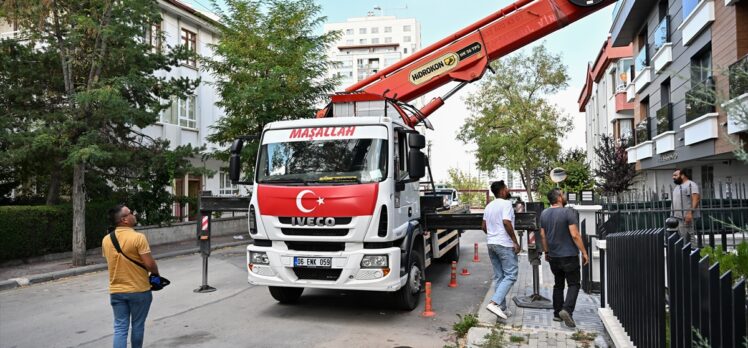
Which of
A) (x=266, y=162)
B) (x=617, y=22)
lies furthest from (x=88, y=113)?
(x=617, y=22)

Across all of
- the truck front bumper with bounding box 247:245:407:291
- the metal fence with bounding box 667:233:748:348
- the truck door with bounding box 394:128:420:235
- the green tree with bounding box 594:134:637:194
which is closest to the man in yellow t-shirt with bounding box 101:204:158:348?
the truck front bumper with bounding box 247:245:407:291

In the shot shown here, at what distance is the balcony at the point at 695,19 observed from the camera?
44.9 feet

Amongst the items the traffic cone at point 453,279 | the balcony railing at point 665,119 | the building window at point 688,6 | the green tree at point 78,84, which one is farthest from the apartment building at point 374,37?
the traffic cone at point 453,279

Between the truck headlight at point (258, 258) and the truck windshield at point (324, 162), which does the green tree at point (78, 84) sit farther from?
the truck headlight at point (258, 258)

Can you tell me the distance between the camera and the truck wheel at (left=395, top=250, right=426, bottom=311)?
24.3 feet

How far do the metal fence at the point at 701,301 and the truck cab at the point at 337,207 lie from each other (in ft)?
12.5

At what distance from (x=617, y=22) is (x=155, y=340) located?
23402 mm

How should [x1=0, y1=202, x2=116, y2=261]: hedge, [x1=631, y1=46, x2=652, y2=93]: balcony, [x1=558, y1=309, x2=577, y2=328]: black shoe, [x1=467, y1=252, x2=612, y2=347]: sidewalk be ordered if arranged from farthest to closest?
[x1=631, y1=46, x2=652, y2=93]: balcony → [x1=0, y1=202, x2=116, y2=261]: hedge → [x1=558, y1=309, x2=577, y2=328]: black shoe → [x1=467, y1=252, x2=612, y2=347]: sidewalk

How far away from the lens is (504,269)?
23.0ft

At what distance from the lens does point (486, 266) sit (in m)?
12.4

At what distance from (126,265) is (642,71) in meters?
22.0

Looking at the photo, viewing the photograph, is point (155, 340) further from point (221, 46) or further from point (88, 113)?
point (221, 46)

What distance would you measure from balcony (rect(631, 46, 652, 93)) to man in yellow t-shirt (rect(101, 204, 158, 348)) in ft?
68.6

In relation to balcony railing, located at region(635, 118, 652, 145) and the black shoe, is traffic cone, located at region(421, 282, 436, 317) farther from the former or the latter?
balcony railing, located at region(635, 118, 652, 145)
